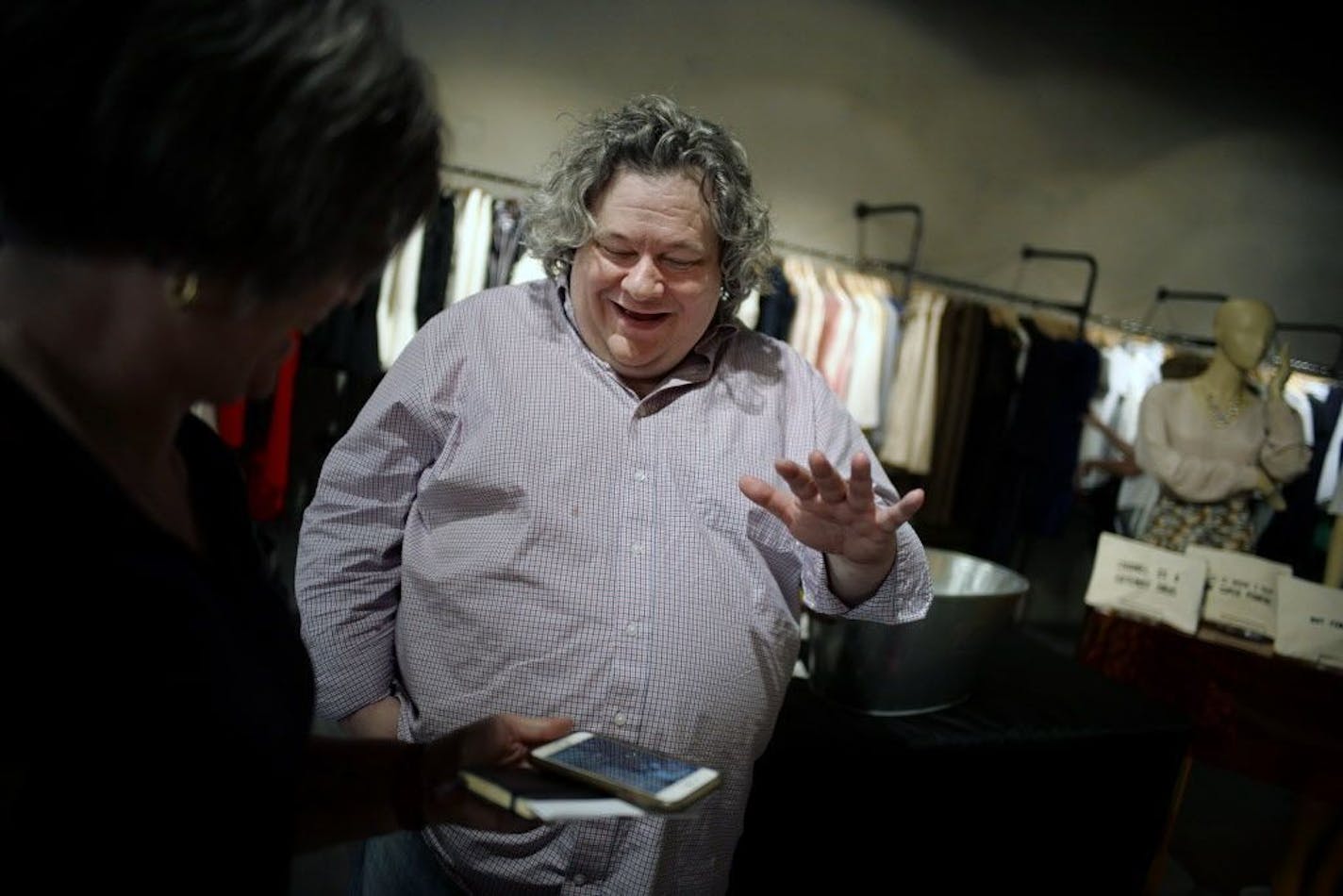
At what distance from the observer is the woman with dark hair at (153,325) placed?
413mm

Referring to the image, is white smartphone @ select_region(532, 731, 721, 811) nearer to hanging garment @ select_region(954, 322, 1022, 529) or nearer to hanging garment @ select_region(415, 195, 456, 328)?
hanging garment @ select_region(415, 195, 456, 328)

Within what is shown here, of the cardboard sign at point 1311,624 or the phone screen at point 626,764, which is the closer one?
the phone screen at point 626,764

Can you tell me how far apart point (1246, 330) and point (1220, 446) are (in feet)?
1.37

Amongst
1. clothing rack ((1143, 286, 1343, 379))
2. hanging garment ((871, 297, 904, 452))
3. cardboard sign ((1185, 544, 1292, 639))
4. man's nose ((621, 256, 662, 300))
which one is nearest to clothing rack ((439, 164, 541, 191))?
hanging garment ((871, 297, 904, 452))

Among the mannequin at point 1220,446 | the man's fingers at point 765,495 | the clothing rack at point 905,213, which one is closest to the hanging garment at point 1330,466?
the mannequin at point 1220,446

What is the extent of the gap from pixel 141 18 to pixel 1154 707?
213 cm

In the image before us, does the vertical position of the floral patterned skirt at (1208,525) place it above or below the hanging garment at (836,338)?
below

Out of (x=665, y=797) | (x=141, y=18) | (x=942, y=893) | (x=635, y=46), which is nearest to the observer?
(x=141, y=18)

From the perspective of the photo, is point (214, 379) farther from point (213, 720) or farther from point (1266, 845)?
point (1266, 845)

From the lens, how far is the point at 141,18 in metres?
0.41

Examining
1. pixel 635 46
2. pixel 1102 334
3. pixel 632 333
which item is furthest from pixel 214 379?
pixel 1102 334

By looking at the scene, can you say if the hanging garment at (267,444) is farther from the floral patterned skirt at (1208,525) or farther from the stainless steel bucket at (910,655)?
the floral patterned skirt at (1208,525)

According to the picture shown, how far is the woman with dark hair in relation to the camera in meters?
0.41

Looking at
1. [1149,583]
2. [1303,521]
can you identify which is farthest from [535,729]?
[1303,521]
